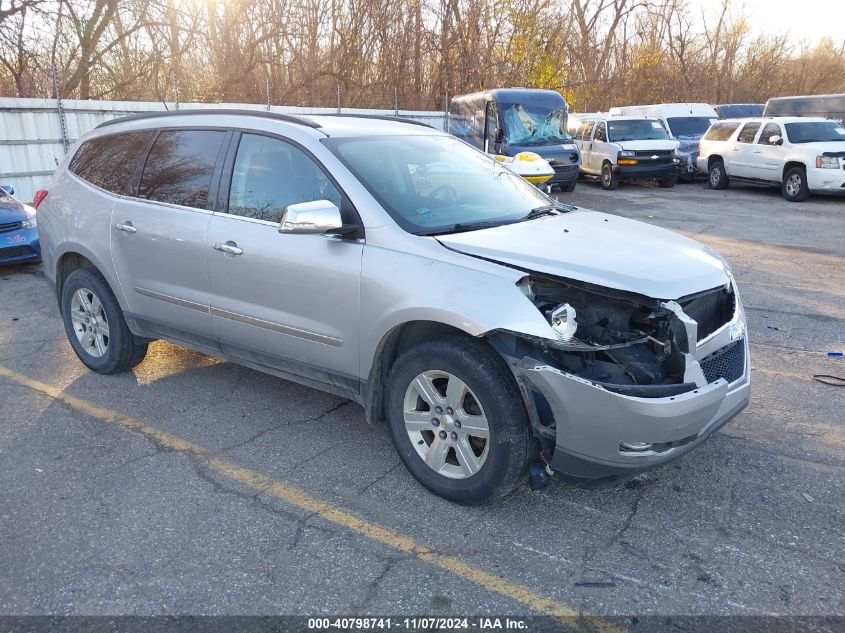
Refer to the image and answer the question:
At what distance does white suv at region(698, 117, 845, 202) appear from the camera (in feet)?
51.6

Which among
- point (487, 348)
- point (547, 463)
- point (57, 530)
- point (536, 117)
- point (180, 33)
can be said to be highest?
point (180, 33)

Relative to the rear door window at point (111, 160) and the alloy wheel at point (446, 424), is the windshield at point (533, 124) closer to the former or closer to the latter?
the rear door window at point (111, 160)

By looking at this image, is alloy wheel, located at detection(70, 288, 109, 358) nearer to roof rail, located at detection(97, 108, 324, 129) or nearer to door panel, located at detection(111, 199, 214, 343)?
door panel, located at detection(111, 199, 214, 343)

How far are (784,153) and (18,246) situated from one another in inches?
617

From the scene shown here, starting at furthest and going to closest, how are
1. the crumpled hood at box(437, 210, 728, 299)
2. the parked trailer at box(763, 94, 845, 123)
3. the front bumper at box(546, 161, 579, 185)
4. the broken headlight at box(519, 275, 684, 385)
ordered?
the parked trailer at box(763, 94, 845, 123) → the front bumper at box(546, 161, 579, 185) → the crumpled hood at box(437, 210, 728, 299) → the broken headlight at box(519, 275, 684, 385)

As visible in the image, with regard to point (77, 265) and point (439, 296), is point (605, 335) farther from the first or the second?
point (77, 265)

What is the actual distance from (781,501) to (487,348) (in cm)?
167

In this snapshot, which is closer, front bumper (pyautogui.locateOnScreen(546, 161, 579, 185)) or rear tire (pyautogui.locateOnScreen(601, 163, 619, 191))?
front bumper (pyautogui.locateOnScreen(546, 161, 579, 185))

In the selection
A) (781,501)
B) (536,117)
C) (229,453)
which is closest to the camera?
(781,501)

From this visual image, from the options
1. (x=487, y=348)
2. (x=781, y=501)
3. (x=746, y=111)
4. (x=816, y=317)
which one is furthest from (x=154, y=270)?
(x=746, y=111)

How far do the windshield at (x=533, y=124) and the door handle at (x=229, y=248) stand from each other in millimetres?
13650

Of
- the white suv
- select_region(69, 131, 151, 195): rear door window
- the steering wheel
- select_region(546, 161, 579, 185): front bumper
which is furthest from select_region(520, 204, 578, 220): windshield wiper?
the white suv

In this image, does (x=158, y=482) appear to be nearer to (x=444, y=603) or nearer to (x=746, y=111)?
(x=444, y=603)

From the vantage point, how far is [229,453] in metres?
4.14
